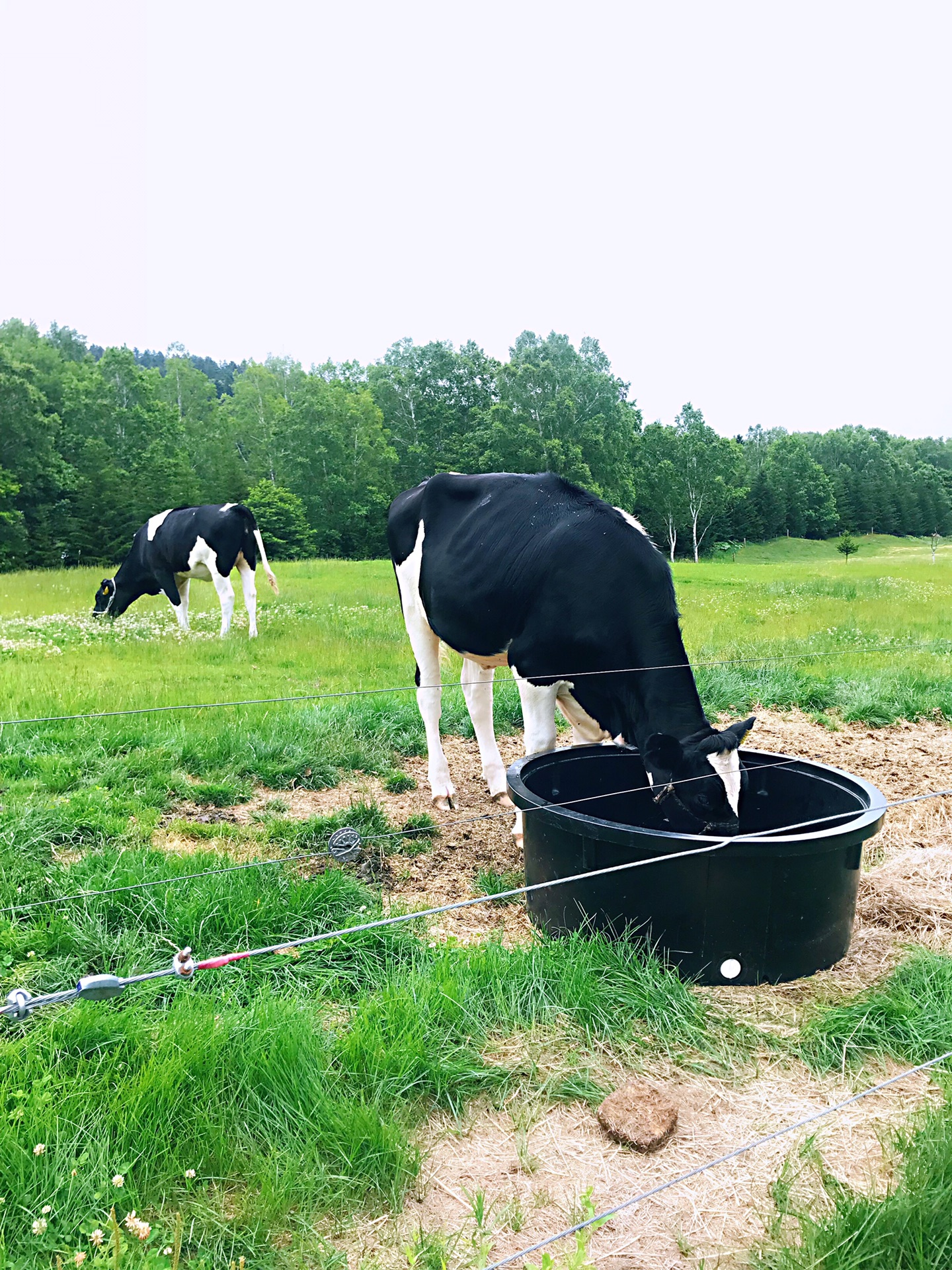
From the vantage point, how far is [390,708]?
320 inches

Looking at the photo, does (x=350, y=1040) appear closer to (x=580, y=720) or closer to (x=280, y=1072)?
(x=280, y=1072)

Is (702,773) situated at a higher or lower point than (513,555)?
lower

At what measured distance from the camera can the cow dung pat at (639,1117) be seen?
98.3 inches

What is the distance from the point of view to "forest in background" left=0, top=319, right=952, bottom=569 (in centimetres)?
3534

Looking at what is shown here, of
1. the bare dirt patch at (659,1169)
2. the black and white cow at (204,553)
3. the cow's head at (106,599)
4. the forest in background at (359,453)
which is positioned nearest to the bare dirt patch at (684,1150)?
the bare dirt patch at (659,1169)

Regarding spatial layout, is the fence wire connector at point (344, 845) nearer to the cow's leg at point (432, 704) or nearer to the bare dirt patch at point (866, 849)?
the bare dirt patch at point (866, 849)

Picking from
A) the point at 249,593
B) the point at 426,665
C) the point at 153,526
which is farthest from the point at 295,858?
the point at 153,526

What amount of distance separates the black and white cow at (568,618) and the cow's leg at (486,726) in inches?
3.5

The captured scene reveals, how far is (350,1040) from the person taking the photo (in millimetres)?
2770

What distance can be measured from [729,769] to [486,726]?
267cm

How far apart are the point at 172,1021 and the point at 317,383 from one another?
47.1 meters

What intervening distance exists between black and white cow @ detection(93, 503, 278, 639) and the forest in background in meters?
18.3

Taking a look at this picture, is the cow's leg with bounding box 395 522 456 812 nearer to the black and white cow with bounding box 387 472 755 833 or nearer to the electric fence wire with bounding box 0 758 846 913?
the black and white cow with bounding box 387 472 755 833

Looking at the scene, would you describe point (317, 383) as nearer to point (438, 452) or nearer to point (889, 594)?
point (438, 452)
